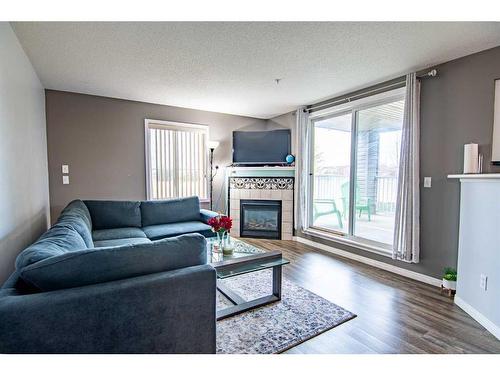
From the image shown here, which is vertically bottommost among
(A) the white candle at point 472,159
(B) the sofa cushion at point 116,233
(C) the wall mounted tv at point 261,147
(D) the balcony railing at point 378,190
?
(B) the sofa cushion at point 116,233

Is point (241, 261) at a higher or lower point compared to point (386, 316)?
higher

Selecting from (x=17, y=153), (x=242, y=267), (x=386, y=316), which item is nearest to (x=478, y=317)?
(x=386, y=316)

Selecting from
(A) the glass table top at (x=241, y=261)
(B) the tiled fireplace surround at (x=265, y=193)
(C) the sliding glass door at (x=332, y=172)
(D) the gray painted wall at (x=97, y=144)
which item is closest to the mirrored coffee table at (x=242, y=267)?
(A) the glass table top at (x=241, y=261)

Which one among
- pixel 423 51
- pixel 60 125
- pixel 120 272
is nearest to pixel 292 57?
pixel 423 51

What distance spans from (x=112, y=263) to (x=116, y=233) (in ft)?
6.76

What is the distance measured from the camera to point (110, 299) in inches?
44.4

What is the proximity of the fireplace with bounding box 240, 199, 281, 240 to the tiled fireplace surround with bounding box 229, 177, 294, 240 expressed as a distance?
0.26 ft

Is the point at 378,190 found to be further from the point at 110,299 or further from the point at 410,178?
the point at 110,299

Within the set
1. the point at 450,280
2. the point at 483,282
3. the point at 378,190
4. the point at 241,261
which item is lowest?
the point at 450,280

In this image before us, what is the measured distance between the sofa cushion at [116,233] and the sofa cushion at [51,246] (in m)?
1.03

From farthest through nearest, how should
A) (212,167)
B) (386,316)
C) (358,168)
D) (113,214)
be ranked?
(212,167) → (358,168) → (113,214) → (386,316)

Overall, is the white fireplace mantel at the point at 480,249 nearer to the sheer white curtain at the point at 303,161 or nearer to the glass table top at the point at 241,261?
the glass table top at the point at 241,261

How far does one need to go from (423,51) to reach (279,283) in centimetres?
262

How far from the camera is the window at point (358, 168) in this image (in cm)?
324
